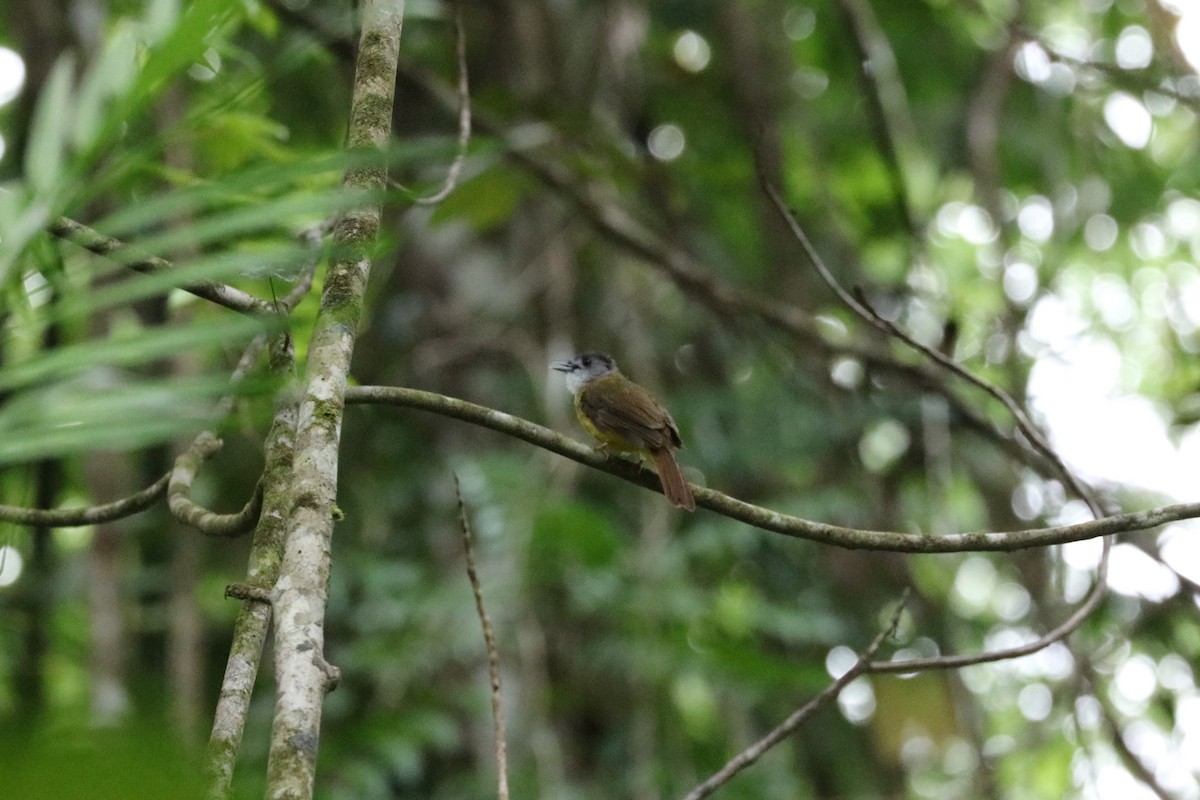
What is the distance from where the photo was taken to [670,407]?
5.90 meters

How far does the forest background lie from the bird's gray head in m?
0.36

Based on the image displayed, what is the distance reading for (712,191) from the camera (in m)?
7.36

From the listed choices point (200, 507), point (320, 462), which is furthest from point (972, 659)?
point (200, 507)

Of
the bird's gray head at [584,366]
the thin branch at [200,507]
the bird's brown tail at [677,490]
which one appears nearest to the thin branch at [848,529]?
the thin branch at [200,507]

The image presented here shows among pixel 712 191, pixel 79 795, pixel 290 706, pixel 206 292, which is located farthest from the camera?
pixel 712 191

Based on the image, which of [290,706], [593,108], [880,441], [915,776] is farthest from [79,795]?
[880,441]

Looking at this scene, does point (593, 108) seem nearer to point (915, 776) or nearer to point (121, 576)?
point (121, 576)

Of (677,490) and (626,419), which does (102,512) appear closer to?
(677,490)

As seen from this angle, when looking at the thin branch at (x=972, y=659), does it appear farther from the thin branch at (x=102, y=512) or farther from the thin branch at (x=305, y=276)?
the thin branch at (x=102, y=512)

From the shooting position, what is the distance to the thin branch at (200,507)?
2100 millimetres

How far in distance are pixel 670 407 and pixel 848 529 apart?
11.8ft

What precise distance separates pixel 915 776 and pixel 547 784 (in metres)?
2.87

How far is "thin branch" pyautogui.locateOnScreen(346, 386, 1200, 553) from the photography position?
218 cm

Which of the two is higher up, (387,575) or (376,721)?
(387,575)
